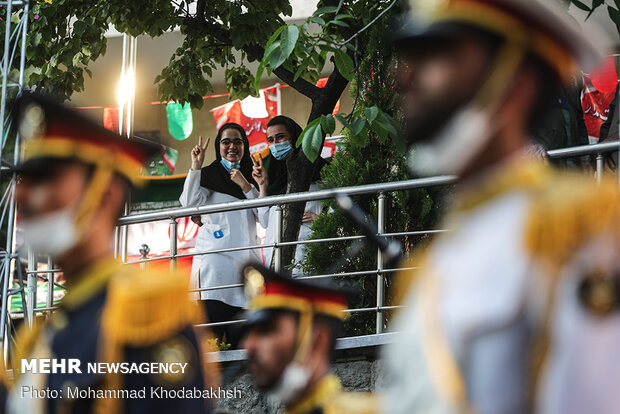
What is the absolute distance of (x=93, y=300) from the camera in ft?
7.73

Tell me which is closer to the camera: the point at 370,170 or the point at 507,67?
the point at 507,67

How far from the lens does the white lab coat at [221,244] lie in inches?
272

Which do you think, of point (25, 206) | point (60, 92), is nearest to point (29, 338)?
point (25, 206)

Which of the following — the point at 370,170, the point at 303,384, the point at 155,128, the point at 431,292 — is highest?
the point at 155,128

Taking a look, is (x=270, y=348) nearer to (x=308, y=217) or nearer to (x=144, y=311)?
(x=144, y=311)

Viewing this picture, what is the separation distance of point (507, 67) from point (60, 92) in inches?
269

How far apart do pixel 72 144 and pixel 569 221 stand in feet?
4.59

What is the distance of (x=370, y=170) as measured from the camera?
664 cm

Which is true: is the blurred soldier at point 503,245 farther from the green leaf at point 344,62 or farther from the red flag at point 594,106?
the red flag at point 594,106

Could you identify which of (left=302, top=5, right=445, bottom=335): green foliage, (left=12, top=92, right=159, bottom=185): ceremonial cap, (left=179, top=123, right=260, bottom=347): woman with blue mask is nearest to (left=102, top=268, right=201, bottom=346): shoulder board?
(left=12, top=92, right=159, bottom=185): ceremonial cap

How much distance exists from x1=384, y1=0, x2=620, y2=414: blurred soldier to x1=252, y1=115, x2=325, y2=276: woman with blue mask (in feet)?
17.3

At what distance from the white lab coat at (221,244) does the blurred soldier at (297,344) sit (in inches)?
146

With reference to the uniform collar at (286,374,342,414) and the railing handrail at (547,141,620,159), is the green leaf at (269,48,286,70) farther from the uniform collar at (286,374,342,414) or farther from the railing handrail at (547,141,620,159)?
the uniform collar at (286,374,342,414)

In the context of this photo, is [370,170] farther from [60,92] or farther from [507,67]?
[507,67]
